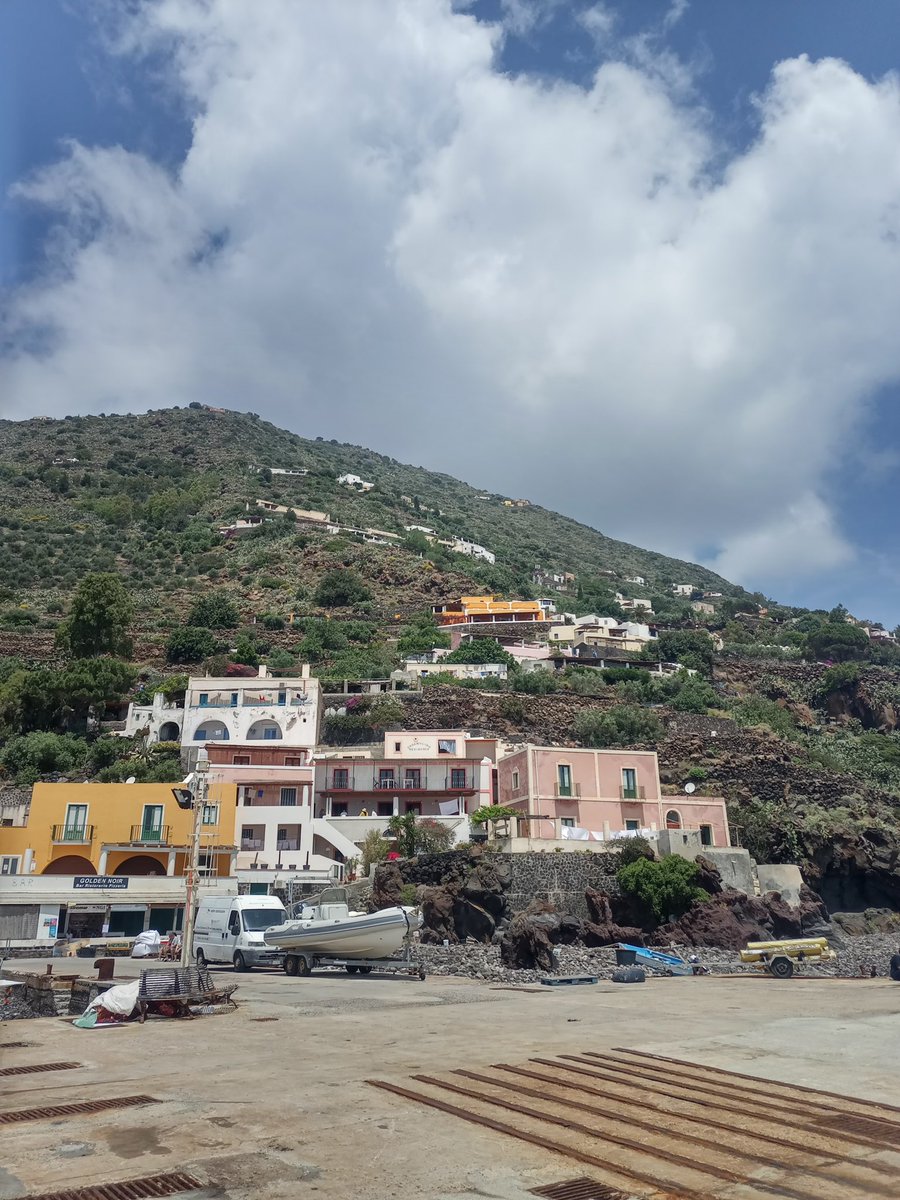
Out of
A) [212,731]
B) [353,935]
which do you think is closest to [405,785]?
[212,731]

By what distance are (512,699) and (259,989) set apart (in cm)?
4309

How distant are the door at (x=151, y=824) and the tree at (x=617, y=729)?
30.0 meters

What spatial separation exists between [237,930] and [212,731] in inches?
1090

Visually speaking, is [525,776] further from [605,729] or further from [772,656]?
[772,656]

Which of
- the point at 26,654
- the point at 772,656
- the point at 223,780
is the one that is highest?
the point at 772,656

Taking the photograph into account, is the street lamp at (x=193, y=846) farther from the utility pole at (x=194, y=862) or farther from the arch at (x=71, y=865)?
the arch at (x=71, y=865)

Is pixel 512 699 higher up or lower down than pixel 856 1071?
higher up

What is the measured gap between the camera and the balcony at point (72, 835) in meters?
36.2

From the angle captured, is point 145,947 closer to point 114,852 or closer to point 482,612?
point 114,852

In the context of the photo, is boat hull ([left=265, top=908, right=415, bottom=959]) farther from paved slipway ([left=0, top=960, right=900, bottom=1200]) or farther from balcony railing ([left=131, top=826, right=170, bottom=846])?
balcony railing ([left=131, top=826, right=170, bottom=846])

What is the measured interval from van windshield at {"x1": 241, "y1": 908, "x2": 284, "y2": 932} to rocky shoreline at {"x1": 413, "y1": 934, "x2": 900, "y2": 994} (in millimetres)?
4306

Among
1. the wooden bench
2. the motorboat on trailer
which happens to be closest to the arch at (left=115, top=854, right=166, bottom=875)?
the motorboat on trailer

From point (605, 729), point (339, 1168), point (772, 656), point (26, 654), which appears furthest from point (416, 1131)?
point (772, 656)

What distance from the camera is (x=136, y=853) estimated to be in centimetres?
3681
